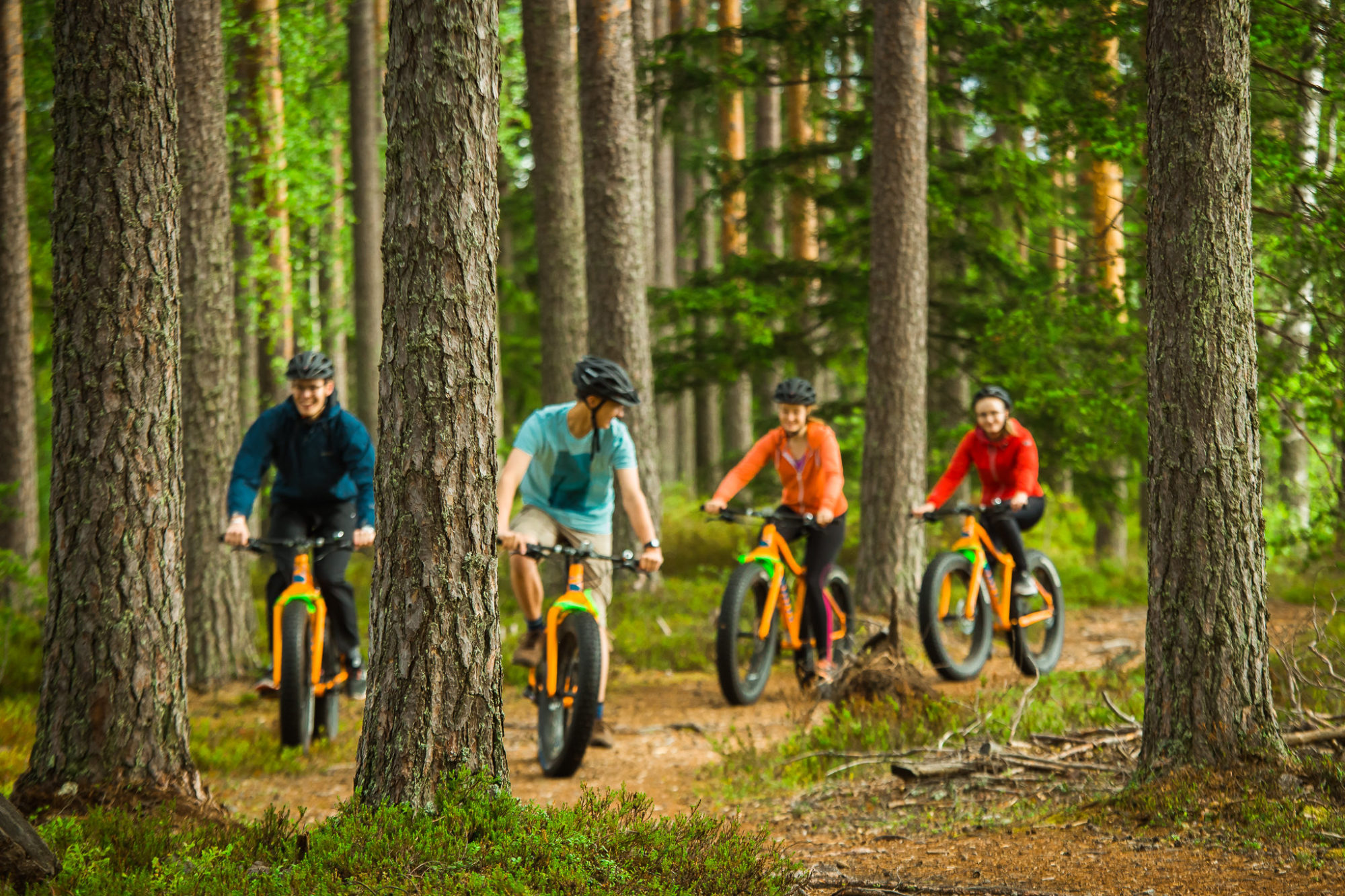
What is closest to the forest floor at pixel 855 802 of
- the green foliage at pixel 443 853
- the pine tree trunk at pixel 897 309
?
the green foliage at pixel 443 853

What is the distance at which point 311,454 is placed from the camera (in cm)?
686

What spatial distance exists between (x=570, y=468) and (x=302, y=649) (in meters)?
2.11

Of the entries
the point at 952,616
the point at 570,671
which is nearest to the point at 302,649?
the point at 570,671

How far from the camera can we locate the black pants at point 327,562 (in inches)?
273

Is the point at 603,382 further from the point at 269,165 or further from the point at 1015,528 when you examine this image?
the point at 269,165

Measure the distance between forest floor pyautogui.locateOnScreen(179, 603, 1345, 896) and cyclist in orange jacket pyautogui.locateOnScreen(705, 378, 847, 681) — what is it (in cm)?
77

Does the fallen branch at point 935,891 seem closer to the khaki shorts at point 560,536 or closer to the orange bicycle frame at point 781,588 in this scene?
the khaki shorts at point 560,536

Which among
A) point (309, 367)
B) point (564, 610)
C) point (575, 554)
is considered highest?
point (309, 367)

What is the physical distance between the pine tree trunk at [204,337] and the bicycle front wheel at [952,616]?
5.85 m

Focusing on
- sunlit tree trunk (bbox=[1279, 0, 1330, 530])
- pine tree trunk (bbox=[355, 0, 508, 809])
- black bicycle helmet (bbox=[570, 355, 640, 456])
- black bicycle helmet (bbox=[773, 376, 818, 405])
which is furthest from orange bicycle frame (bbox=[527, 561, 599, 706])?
sunlit tree trunk (bbox=[1279, 0, 1330, 530])

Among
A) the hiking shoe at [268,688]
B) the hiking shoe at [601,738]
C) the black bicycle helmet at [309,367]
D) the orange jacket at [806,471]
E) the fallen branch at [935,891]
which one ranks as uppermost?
the black bicycle helmet at [309,367]

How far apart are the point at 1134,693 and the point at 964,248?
692 cm

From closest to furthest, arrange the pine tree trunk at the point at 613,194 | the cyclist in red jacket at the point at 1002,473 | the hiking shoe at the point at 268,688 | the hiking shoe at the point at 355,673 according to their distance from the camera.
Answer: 1. the hiking shoe at the point at 268,688
2. the hiking shoe at the point at 355,673
3. the cyclist in red jacket at the point at 1002,473
4. the pine tree trunk at the point at 613,194

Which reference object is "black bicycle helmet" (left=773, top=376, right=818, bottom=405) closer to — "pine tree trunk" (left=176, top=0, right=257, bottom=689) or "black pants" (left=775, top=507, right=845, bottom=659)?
"black pants" (left=775, top=507, right=845, bottom=659)
